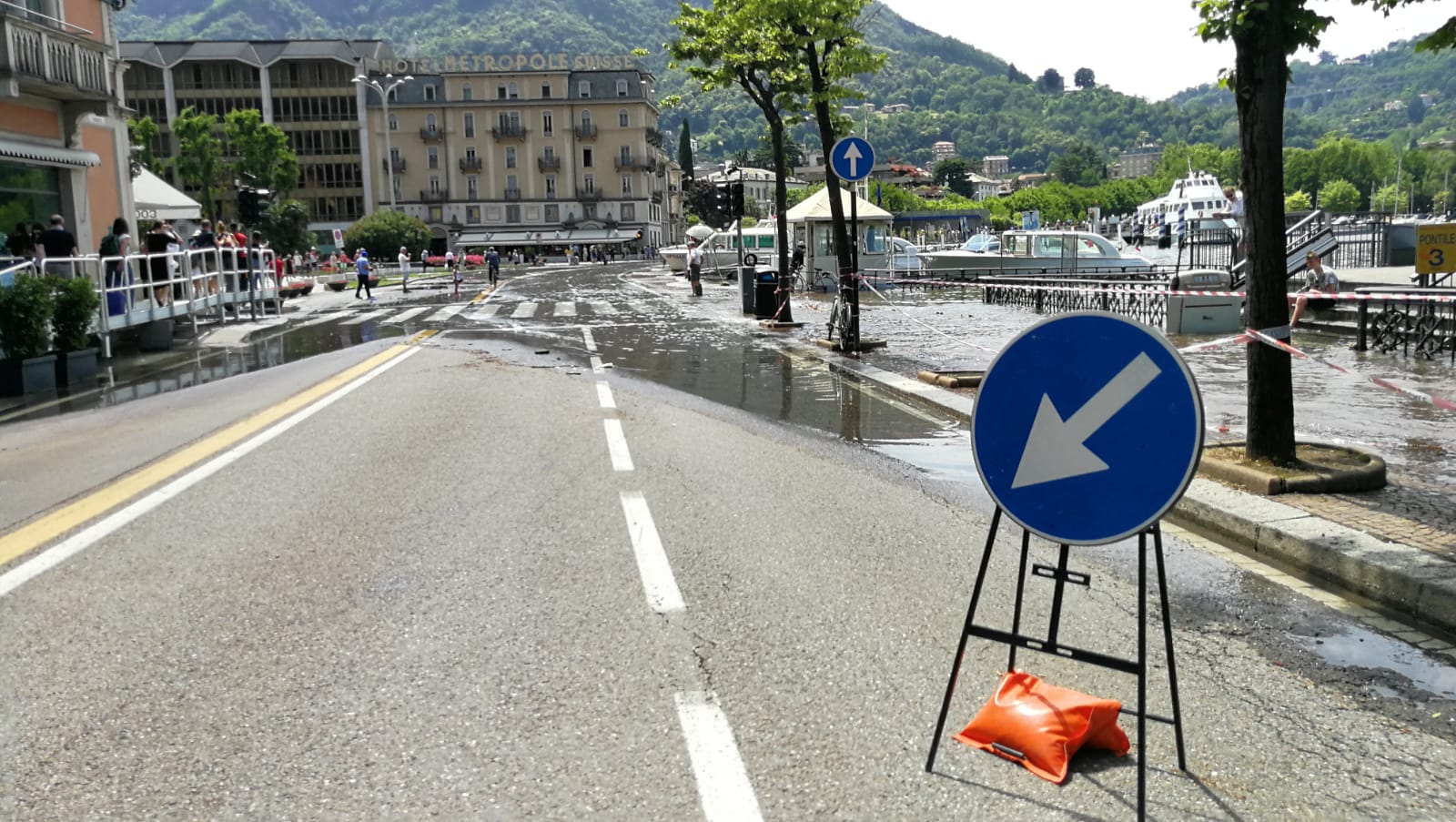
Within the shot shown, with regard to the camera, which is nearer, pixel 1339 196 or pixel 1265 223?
pixel 1265 223

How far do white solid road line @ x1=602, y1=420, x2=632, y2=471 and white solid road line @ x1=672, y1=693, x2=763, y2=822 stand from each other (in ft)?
15.1

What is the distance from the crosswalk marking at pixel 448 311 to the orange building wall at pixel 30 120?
346 inches

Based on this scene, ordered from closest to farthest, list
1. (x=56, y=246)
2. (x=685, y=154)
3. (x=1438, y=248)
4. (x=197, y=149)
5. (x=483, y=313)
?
(x=1438, y=248)
(x=56, y=246)
(x=483, y=313)
(x=197, y=149)
(x=685, y=154)

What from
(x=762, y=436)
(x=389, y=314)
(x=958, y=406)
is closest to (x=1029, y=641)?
(x=762, y=436)

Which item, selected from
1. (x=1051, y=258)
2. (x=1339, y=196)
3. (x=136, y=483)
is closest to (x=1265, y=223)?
(x=136, y=483)

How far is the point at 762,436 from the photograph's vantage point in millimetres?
10438

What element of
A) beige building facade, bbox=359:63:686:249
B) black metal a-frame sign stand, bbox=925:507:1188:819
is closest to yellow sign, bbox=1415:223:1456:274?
black metal a-frame sign stand, bbox=925:507:1188:819

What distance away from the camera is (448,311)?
30.3 metres

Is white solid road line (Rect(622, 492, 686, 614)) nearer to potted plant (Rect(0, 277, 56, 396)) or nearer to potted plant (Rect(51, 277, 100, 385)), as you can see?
potted plant (Rect(0, 277, 56, 396))

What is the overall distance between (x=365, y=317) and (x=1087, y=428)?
27.0 metres

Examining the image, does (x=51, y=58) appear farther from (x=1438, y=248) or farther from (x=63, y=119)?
(x=1438, y=248)

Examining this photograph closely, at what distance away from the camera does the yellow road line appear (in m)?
6.63

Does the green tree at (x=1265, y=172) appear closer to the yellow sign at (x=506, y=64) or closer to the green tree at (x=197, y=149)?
the green tree at (x=197, y=149)

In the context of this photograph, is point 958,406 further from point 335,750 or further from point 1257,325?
point 335,750
